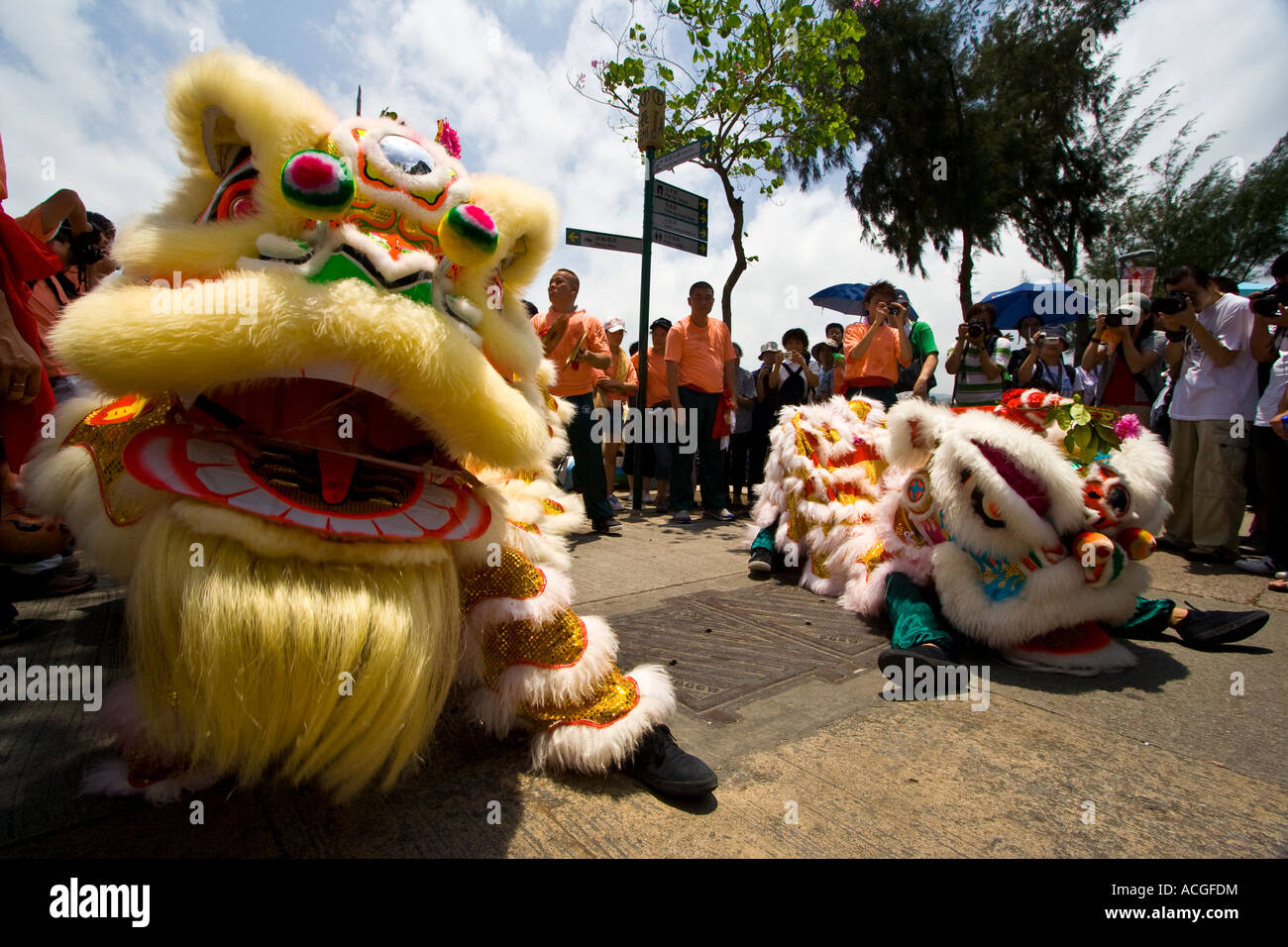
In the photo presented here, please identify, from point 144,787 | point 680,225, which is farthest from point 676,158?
point 144,787

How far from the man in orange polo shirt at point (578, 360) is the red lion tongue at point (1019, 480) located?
3.08 metres

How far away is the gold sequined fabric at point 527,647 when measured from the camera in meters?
1.67

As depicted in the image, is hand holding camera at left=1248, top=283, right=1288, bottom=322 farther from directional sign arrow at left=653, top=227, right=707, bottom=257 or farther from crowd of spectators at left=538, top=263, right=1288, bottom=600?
directional sign arrow at left=653, top=227, right=707, bottom=257

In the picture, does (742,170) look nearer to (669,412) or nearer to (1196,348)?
(669,412)

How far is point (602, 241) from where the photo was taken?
242 inches

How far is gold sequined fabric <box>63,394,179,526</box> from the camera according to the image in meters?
1.42

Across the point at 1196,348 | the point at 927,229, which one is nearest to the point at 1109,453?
the point at 1196,348

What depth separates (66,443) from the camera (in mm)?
1636

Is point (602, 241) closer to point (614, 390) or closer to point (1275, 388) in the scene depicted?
point (614, 390)

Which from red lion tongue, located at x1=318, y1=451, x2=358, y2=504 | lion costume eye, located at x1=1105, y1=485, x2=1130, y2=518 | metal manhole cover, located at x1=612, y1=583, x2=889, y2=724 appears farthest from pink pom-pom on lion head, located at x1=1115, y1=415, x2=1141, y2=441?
red lion tongue, located at x1=318, y1=451, x2=358, y2=504

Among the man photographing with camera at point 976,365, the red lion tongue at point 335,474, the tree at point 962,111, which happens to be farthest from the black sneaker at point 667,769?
the tree at point 962,111

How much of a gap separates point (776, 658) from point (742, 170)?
838cm

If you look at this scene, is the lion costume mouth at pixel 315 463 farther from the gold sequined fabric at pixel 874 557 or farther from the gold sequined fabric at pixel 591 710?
the gold sequined fabric at pixel 874 557
